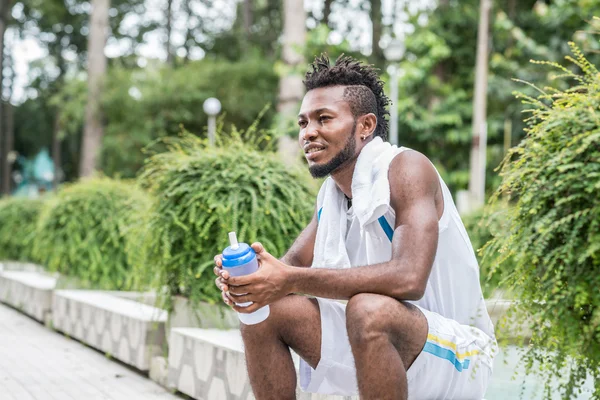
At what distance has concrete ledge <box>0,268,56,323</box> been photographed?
7.33 m

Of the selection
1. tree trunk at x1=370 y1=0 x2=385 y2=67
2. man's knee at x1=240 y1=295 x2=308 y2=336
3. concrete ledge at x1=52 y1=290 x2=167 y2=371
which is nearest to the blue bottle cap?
man's knee at x1=240 y1=295 x2=308 y2=336

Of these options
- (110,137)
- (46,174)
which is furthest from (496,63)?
(46,174)

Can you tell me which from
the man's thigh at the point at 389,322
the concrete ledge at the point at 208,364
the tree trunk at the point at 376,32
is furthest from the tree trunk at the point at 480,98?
the man's thigh at the point at 389,322

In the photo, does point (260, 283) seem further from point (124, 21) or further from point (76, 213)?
point (124, 21)

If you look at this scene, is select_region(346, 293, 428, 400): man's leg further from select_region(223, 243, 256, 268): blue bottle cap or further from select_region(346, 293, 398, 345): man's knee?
select_region(223, 243, 256, 268): blue bottle cap

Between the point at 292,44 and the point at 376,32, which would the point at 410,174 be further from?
the point at 376,32

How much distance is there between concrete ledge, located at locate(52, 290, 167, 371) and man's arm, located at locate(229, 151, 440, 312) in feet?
8.61

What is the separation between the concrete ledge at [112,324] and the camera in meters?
4.80

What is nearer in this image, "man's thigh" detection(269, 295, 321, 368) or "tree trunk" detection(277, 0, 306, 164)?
"man's thigh" detection(269, 295, 321, 368)

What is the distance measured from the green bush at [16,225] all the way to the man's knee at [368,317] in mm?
9382

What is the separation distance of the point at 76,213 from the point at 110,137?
13.0m

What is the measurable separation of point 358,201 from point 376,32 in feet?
67.5

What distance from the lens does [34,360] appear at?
5.38 m

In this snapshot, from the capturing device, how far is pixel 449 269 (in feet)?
8.11
